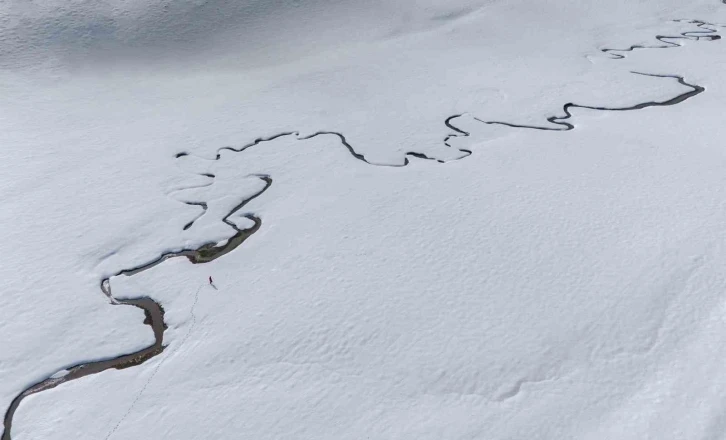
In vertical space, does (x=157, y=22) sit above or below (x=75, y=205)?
above

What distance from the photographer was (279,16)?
16.2 m

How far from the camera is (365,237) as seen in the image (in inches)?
321

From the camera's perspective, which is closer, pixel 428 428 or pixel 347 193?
pixel 428 428

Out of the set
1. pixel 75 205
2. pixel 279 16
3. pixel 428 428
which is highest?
pixel 279 16

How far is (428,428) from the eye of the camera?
550 centimetres

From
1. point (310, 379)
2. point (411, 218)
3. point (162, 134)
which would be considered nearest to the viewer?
point (310, 379)

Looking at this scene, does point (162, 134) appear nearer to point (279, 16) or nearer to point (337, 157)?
point (337, 157)

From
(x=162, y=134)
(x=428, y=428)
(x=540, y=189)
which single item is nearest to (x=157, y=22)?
(x=162, y=134)

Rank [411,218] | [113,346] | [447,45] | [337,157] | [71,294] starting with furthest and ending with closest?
[447,45] < [337,157] < [411,218] < [71,294] < [113,346]

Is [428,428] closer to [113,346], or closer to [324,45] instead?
[113,346]

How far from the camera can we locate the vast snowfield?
19.1ft

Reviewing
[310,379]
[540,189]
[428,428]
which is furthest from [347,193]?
[428,428]

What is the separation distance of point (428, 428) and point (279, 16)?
43.3 feet

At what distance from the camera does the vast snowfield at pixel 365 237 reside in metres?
5.81
